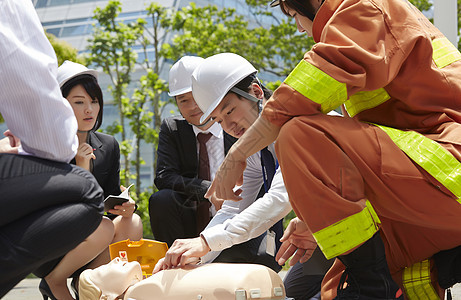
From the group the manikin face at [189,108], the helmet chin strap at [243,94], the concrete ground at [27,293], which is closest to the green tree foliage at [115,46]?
the concrete ground at [27,293]

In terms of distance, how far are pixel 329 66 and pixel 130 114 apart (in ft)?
24.8

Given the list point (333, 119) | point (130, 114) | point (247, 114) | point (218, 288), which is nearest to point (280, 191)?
point (247, 114)

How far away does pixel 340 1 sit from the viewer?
2.08 m

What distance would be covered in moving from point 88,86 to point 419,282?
2.45 meters

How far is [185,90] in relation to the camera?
4297 millimetres

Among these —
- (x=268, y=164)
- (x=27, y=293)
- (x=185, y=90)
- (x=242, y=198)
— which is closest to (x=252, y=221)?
(x=242, y=198)

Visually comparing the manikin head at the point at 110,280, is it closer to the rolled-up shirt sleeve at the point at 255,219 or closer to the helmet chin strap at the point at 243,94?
the rolled-up shirt sleeve at the point at 255,219

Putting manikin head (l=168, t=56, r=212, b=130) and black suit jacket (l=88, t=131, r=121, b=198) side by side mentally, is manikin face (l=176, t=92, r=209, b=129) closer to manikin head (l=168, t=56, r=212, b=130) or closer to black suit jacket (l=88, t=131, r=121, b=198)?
manikin head (l=168, t=56, r=212, b=130)

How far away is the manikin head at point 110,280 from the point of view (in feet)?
8.24

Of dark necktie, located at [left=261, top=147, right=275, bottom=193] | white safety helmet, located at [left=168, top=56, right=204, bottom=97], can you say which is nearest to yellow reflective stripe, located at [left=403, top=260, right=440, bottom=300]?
dark necktie, located at [left=261, top=147, right=275, bottom=193]

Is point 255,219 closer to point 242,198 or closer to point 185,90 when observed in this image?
point 242,198

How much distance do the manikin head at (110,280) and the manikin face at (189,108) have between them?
175 cm

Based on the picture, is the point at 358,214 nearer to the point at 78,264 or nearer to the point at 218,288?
the point at 218,288

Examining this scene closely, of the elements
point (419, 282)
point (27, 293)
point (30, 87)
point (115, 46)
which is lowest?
point (27, 293)
